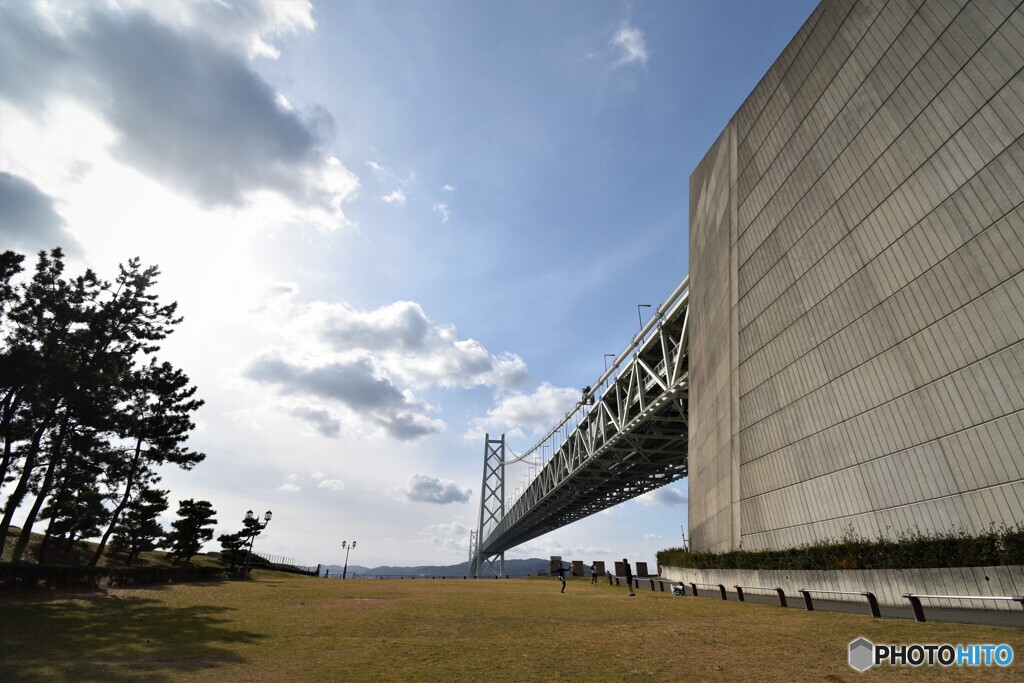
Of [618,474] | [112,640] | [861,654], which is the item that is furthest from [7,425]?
[618,474]

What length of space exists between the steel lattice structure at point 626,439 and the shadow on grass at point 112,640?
107 ft

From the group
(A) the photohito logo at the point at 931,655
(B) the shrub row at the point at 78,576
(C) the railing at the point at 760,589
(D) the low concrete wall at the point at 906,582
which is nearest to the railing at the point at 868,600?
(D) the low concrete wall at the point at 906,582

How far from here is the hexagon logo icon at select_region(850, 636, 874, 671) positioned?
8.05m

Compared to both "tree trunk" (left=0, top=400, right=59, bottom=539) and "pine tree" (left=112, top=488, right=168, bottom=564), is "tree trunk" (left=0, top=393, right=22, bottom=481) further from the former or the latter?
"pine tree" (left=112, top=488, right=168, bottom=564)

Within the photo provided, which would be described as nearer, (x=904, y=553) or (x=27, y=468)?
(x=904, y=553)

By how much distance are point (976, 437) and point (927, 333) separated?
3301 mm

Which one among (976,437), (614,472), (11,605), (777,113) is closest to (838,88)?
(777,113)

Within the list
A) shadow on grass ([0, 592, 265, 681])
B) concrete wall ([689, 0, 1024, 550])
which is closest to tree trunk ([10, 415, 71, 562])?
shadow on grass ([0, 592, 265, 681])

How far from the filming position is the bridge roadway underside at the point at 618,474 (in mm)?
49531

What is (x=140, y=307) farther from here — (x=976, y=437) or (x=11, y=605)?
(x=976, y=437)

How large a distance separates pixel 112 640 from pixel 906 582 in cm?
1994

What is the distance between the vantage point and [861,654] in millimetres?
8648

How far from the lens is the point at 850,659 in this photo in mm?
8398

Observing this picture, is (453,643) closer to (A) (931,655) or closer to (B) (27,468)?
(A) (931,655)
